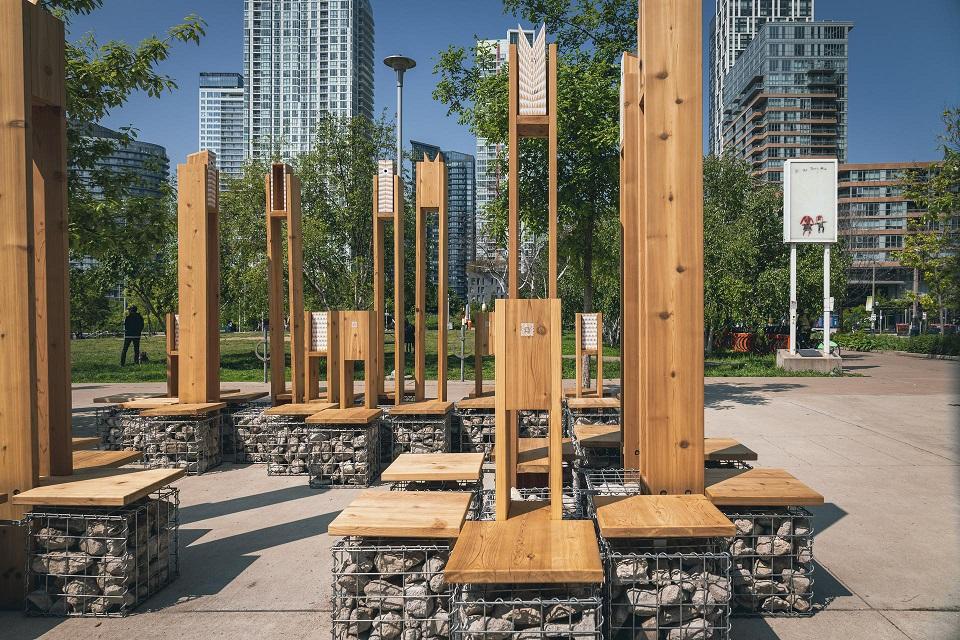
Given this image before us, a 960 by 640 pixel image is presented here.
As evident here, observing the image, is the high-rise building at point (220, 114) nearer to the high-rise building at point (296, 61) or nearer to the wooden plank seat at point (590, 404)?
the high-rise building at point (296, 61)

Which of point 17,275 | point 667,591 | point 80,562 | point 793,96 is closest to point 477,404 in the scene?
point 80,562

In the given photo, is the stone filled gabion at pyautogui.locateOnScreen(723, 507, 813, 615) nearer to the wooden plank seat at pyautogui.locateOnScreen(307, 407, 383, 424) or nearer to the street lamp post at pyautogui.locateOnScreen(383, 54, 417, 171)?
the wooden plank seat at pyautogui.locateOnScreen(307, 407, 383, 424)

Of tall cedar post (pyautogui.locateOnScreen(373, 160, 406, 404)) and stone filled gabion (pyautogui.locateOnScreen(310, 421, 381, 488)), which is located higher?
tall cedar post (pyautogui.locateOnScreen(373, 160, 406, 404))

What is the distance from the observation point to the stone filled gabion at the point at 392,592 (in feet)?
10.1

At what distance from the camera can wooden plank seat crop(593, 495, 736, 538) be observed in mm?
2850

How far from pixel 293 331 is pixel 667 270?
222 inches

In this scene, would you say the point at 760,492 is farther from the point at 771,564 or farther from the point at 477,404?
the point at 477,404

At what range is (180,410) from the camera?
6.92 metres

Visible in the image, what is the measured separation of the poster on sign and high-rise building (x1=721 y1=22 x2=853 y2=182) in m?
88.0

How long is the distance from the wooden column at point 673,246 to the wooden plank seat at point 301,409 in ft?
14.6

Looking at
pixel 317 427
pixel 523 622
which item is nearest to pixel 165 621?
pixel 523 622

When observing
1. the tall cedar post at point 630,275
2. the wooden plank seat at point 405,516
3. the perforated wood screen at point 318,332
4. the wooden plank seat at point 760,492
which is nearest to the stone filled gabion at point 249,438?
the perforated wood screen at point 318,332

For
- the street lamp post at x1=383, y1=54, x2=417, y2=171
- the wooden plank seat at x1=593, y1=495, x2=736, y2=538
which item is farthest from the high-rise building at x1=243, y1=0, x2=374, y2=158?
the wooden plank seat at x1=593, y1=495, x2=736, y2=538

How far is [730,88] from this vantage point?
132500 millimetres
